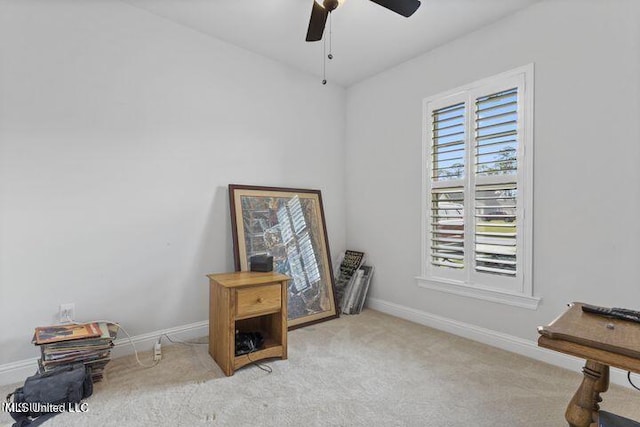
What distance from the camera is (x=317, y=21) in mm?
1991

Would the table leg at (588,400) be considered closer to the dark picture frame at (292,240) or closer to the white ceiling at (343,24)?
the dark picture frame at (292,240)

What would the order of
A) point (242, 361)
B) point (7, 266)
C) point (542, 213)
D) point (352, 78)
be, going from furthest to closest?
point (352, 78) → point (542, 213) → point (242, 361) → point (7, 266)

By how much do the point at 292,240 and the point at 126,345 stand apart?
1587 millimetres

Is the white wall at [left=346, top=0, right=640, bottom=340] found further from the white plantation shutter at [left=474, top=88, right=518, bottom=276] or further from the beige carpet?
the beige carpet

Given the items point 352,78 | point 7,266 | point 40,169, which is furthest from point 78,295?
point 352,78

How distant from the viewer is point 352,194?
3783 millimetres

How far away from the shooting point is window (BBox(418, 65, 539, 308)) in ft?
7.80

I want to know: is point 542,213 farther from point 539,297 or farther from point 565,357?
point 565,357

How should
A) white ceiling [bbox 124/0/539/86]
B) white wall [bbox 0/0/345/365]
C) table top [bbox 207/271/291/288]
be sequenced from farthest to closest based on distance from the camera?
white ceiling [bbox 124/0/539/86], table top [bbox 207/271/291/288], white wall [bbox 0/0/345/365]

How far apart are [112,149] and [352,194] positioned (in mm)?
2406

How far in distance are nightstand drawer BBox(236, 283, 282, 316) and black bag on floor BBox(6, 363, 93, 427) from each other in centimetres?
92

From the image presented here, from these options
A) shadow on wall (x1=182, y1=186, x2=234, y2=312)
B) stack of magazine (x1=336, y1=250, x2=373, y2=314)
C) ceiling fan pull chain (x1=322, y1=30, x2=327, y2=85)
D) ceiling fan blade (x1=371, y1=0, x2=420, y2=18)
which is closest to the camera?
ceiling fan blade (x1=371, y1=0, x2=420, y2=18)

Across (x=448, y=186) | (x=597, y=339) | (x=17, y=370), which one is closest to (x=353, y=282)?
(x=448, y=186)

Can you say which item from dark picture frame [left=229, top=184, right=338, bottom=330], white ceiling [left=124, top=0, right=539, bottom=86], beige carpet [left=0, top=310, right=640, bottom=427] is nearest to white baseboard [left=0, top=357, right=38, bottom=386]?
beige carpet [left=0, top=310, right=640, bottom=427]
